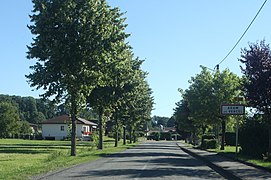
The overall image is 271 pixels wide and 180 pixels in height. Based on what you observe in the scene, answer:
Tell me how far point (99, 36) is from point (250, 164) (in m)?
13.1

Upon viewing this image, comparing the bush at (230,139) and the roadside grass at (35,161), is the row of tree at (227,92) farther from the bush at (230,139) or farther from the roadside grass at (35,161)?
the roadside grass at (35,161)

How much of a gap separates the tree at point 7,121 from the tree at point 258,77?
7817 centimetres

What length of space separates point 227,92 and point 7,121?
6283cm

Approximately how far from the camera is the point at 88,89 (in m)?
32.6

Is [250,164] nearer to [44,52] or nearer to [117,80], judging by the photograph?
[44,52]

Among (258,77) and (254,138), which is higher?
(258,77)

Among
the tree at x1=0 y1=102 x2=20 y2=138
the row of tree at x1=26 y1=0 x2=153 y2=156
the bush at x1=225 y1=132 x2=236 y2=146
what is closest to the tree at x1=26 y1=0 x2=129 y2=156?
the row of tree at x1=26 y1=0 x2=153 y2=156

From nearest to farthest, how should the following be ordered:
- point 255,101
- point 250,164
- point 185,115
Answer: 1. point 250,164
2. point 255,101
3. point 185,115

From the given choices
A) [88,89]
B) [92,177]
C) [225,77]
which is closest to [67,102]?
[88,89]

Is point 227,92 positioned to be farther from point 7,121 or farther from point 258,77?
Answer: point 7,121

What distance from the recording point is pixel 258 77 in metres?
26.6

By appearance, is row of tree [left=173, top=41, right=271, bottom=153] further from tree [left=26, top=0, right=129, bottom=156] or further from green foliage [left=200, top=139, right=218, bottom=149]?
tree [left=26, top=0, right=129, bottom=156]

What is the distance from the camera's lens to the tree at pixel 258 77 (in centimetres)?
2634

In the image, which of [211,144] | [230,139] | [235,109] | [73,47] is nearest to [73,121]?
[73,47]
